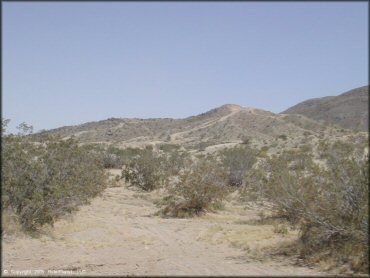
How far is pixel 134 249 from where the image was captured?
47.2 ft

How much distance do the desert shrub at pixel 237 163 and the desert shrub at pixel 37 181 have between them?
40.8ft

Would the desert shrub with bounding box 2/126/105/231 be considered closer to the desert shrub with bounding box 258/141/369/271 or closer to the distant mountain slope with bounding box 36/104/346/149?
the desert shrub with bounding box 258/141/369/271

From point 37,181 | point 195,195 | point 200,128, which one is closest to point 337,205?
point 37,181

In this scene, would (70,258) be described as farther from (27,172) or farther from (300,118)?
(300,118)

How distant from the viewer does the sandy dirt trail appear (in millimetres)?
11398

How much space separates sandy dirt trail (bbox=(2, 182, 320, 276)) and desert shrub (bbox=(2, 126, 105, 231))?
678 millimetres

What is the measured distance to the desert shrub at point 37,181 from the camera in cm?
1528

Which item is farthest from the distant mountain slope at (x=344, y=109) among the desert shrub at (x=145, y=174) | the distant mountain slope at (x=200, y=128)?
the desert shrub at (x=145, y=174)

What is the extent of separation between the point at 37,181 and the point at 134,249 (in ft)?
13.1

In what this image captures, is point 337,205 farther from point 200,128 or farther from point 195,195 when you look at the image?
point 200,128

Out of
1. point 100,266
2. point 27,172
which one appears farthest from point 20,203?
point 100,266

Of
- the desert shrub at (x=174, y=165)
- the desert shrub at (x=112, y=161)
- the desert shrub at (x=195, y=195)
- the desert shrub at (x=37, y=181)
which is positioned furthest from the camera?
the desert shrub at (x=112, y=161)

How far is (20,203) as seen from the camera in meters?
15.5

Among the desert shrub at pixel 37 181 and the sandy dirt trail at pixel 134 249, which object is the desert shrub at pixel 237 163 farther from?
the desert shrub at pixel 37 181
